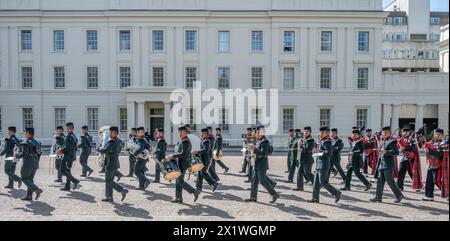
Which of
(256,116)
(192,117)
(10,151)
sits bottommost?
(10,151)

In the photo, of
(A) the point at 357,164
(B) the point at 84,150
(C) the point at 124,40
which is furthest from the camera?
(C) the point at 124,40

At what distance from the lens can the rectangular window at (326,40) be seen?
30.5 metres

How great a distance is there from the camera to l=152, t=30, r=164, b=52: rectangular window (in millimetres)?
30359

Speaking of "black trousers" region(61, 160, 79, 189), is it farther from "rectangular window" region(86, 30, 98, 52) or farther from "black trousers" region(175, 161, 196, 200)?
"rectangular window" region(86, 30, 98, 52)

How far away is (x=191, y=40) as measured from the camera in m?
30.5

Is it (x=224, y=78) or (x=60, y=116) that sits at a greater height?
(x=224, y=78)

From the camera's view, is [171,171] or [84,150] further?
[84,150]

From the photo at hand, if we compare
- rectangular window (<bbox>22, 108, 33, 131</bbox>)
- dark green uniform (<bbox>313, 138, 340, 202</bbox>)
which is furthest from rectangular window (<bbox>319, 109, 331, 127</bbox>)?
rectangular window (<bbox>22, 108, 33, 131</bbox>)

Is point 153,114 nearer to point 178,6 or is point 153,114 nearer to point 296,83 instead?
point 178,6

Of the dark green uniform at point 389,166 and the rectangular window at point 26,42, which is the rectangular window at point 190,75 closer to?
the rectangular window at point 26,42

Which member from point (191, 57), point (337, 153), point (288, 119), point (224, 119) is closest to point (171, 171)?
point (337, 153)

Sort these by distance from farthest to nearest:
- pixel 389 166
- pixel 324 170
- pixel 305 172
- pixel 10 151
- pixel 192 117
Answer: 1. pixel 192 117
2. pixel 305 172
3. pixel 10 151
4. pixel 324 170
5. pixel 389 166

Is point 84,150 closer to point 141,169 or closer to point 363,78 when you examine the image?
point 141,169

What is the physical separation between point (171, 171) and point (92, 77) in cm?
2360
